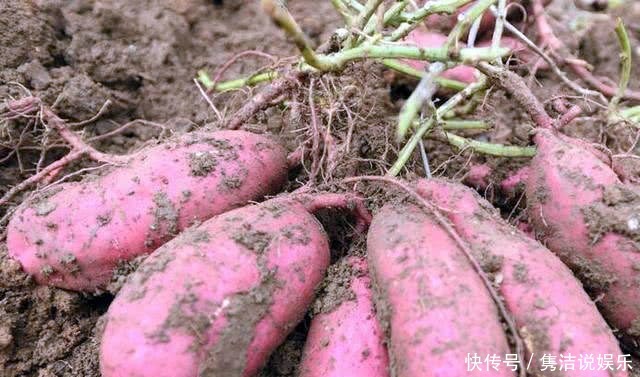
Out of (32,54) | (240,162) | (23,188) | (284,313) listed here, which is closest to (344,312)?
(284,313)

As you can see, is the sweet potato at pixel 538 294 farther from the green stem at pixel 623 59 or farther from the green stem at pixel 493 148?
the green stem at pixel 623 59

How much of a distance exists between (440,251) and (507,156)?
37 centimetres

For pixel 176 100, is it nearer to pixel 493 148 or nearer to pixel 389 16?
pixel 389 16

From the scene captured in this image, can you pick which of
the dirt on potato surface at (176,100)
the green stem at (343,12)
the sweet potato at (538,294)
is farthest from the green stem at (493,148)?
the green stem at (343,12)

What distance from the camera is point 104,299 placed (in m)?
1.15

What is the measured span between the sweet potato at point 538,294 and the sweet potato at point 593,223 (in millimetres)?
66

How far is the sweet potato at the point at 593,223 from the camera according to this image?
968 mm

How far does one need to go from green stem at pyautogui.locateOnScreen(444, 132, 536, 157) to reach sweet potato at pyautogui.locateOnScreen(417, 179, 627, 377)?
0.22m

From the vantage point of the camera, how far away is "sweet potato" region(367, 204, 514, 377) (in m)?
0.83

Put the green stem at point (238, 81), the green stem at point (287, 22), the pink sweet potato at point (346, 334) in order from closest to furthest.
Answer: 1. the green stem at point (287, 22)
2. the pink sweet potato at point (346, 334)
3. the green stem at point (238, 81)

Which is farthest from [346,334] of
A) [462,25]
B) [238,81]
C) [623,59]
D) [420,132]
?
[623,59]

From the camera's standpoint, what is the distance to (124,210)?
105cm

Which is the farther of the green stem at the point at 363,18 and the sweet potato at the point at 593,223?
the green stem at the point at 363,18

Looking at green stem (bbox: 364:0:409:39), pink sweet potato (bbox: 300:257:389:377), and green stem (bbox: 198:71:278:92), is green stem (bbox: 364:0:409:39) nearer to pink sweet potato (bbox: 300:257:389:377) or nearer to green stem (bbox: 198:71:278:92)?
green stem (bbox: 198:71:278:92)
